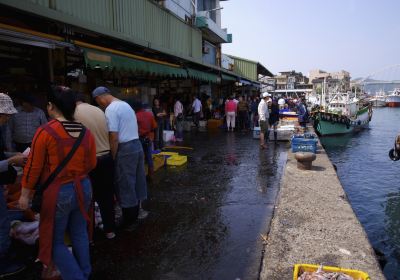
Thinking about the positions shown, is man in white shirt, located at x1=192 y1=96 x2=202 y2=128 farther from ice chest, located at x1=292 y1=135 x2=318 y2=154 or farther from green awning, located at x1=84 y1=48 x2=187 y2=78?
ice chest, located at x1=292 y1=135 x2=318 y2=154

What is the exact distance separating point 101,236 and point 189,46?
10.5m

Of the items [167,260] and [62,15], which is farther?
[62,15]

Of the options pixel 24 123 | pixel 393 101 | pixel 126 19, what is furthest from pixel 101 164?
pixel 393 101

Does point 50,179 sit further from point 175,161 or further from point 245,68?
point 245,68

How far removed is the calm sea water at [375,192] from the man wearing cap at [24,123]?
243 inches

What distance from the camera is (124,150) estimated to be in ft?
13.8

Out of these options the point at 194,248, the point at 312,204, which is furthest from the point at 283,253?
the point at 312,204

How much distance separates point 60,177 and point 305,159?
18.8ft

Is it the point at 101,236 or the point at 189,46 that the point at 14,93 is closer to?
the point at 101,236

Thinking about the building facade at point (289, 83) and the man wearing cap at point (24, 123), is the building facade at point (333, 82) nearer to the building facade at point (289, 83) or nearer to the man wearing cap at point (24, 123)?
the building facade at point (289, 83)

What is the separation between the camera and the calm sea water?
6406 millimetres

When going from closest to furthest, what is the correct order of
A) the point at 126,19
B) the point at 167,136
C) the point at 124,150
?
the point at 124,150 < the point at 126,19 < the point at 167,136

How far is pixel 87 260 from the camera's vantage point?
117 inches

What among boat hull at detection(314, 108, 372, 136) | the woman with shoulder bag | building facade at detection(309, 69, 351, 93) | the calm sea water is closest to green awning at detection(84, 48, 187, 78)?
the woman with shoulder bag
